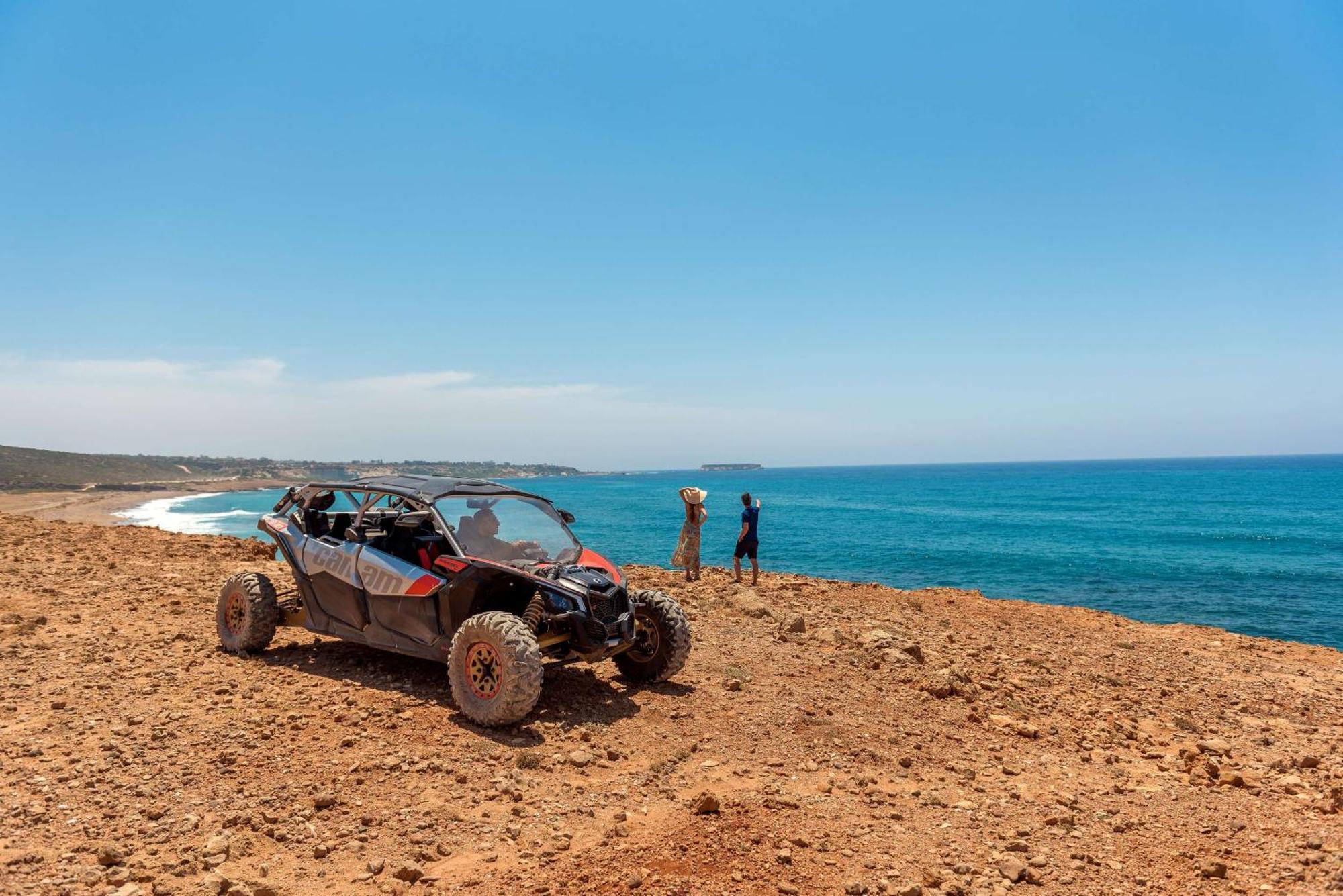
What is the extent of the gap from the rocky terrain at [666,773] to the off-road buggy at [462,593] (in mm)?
494

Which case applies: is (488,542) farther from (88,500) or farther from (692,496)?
(88,500)

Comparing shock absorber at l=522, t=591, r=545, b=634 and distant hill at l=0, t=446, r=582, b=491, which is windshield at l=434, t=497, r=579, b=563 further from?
distant hill at l=0, t=446, r=582, b=491

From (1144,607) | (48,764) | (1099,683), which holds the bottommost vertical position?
(1144,607)

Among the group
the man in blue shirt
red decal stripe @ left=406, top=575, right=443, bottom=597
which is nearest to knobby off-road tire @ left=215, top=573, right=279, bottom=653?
red decal stripe @ left=406, top=575, right=443, bottom=597

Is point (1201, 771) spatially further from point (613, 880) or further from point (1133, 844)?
point (613, 880)

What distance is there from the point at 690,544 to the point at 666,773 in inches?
373

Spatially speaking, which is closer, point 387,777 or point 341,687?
point 387,777

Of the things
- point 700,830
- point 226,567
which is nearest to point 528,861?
point 700,830

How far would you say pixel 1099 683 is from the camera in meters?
10.5

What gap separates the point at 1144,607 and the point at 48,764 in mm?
30260

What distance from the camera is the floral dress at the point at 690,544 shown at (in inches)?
620

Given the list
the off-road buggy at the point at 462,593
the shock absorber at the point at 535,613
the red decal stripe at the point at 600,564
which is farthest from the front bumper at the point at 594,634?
the red decal stripe at the point at 600,564

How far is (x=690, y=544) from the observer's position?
15.7 meters

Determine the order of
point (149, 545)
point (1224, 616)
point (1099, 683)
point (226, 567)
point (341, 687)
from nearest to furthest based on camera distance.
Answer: point (341, 687), point (1099, 683), point (226, 567), point (149, 545), point (1224, 616)
